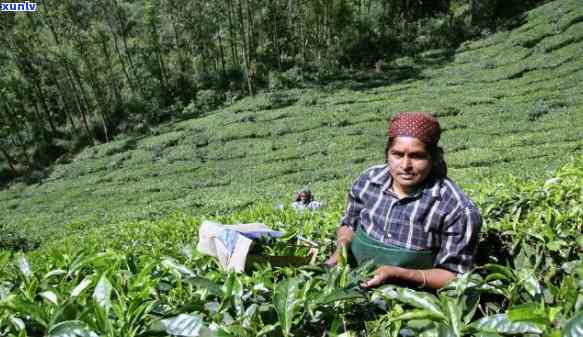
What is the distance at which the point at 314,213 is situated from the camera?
12.7 feet

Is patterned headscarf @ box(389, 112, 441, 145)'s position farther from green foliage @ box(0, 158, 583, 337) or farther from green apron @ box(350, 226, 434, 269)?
green foliage @ box(0, 158, 583, 337)

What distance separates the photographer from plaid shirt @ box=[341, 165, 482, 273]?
191cm

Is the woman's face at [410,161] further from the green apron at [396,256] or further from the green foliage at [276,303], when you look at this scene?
the green foliage at [276,303]

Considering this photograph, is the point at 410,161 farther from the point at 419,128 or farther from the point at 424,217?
the point at 424,217

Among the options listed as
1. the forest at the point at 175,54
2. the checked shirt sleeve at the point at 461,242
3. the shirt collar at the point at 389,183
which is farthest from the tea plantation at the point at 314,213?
the forest at the point at 175,54

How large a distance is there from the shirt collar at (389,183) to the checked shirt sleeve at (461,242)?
0.48 feet

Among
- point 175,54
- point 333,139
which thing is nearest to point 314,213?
point 333,139

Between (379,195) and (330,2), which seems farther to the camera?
(330,2)

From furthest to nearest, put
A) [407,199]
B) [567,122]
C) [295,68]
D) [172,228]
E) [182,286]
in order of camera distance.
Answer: [295,68], [567,122], [172,228], [407,199], [182,286]

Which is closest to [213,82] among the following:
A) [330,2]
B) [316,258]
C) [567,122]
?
[330,2]

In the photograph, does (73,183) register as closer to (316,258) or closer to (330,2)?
(316,258)

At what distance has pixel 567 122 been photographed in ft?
43.5

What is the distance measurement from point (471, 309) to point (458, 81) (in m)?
20.6

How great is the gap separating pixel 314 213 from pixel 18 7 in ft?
69.0
